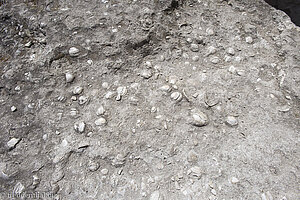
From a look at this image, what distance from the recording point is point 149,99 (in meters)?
1.53

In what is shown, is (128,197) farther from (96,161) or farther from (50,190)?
(50,190)

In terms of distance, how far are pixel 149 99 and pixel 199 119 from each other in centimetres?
36

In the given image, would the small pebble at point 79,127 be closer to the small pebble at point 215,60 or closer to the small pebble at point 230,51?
the small pebble at point 215,60

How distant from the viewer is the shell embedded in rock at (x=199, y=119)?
1.42 metres

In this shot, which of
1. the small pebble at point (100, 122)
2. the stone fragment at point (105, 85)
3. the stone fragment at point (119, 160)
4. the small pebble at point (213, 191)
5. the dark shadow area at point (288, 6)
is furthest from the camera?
the dark shadow area at point (288, 6)

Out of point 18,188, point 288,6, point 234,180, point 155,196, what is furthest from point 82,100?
point 288,6

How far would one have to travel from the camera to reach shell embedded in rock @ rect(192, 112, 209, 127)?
1419mm

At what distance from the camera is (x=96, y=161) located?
1.36 meters

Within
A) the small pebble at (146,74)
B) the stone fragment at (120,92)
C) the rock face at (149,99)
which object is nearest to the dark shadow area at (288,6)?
the rock face at (149,99)

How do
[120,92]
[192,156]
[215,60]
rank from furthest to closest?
[215,60] < [120,92] < [192,156]

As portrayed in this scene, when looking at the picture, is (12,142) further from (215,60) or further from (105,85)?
(215,60)

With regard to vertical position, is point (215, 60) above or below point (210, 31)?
below

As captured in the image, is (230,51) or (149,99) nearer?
(149,99)

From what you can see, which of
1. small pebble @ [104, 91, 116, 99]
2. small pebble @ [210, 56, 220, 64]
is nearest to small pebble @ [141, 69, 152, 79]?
small pebble @ [104, 91, 116, 99]
